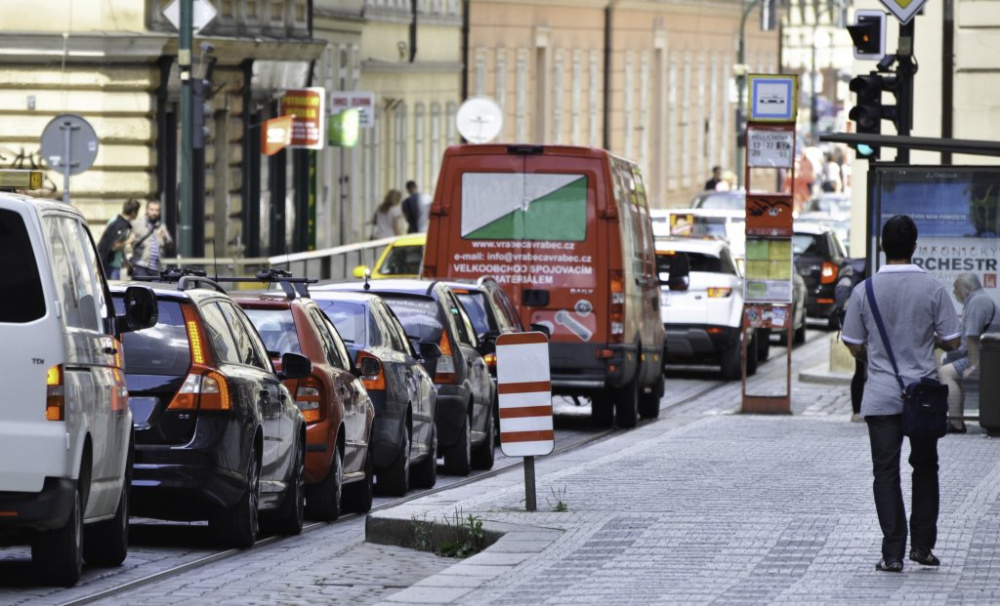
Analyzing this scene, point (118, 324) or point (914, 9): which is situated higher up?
point (914, 9)

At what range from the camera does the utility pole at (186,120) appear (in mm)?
31359

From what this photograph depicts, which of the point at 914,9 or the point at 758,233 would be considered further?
the point at 758,233

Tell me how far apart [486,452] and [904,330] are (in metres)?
8.71

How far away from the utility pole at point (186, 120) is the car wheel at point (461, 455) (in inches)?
497

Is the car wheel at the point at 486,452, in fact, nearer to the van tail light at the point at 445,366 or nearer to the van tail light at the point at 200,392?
the van tail light at the point at 445,366

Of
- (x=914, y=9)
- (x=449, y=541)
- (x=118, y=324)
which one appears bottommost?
(x=449, y=541)

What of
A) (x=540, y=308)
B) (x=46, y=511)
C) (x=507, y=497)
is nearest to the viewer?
(x=46, y=511)

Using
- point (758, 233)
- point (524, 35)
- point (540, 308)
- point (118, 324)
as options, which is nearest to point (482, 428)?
point (540, 308)

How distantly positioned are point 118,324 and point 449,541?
2.06 metres

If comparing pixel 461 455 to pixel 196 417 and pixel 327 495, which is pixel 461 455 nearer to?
pixel 327 495

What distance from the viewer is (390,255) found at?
99.5 ft

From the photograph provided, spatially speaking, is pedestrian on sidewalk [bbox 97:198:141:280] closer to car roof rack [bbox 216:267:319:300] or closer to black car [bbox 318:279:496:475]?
black car [bbox 318:279:496:475]

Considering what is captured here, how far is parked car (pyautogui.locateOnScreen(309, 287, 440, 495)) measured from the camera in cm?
1733

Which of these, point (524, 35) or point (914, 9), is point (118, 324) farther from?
point (524, 35)
